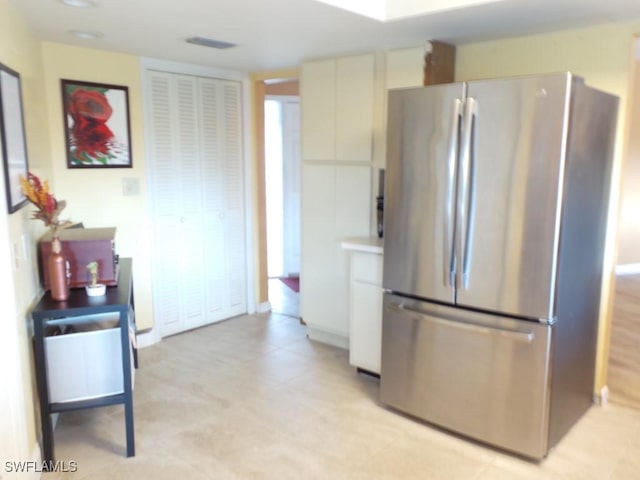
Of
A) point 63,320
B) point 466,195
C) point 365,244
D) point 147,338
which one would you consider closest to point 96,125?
point 63,320

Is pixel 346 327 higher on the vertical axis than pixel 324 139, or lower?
lower

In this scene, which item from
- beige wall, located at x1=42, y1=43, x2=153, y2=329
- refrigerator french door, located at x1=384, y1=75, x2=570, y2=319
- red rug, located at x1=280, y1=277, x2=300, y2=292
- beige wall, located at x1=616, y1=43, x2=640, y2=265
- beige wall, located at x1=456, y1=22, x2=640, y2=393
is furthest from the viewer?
beige wall, located at x1=616, y1=43, x2=640, y2=265

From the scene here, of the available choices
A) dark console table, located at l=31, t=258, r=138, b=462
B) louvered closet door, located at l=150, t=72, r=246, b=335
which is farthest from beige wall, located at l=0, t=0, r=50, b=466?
louvered closet door, located at l=150, t=72, r=246, b=335

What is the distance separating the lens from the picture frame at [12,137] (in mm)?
2012

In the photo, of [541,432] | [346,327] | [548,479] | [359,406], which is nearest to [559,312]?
[541,432]

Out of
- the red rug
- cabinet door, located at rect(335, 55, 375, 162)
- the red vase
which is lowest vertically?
the red rug

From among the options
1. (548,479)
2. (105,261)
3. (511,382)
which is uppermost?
(105,261)

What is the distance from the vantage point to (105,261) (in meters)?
2.64

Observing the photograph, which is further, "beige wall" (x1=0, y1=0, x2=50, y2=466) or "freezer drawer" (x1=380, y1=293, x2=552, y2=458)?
"freezer drawer" (x1=380, y1=293, x2=552, y2=458)

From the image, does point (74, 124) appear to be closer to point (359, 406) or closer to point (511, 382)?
point (359, 406)

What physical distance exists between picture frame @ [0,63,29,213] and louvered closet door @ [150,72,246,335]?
152 centimetres

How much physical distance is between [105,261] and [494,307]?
6.48 feet

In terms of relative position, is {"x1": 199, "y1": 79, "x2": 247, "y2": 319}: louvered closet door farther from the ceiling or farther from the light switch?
the ceiling

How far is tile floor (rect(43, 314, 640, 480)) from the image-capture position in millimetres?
2381
